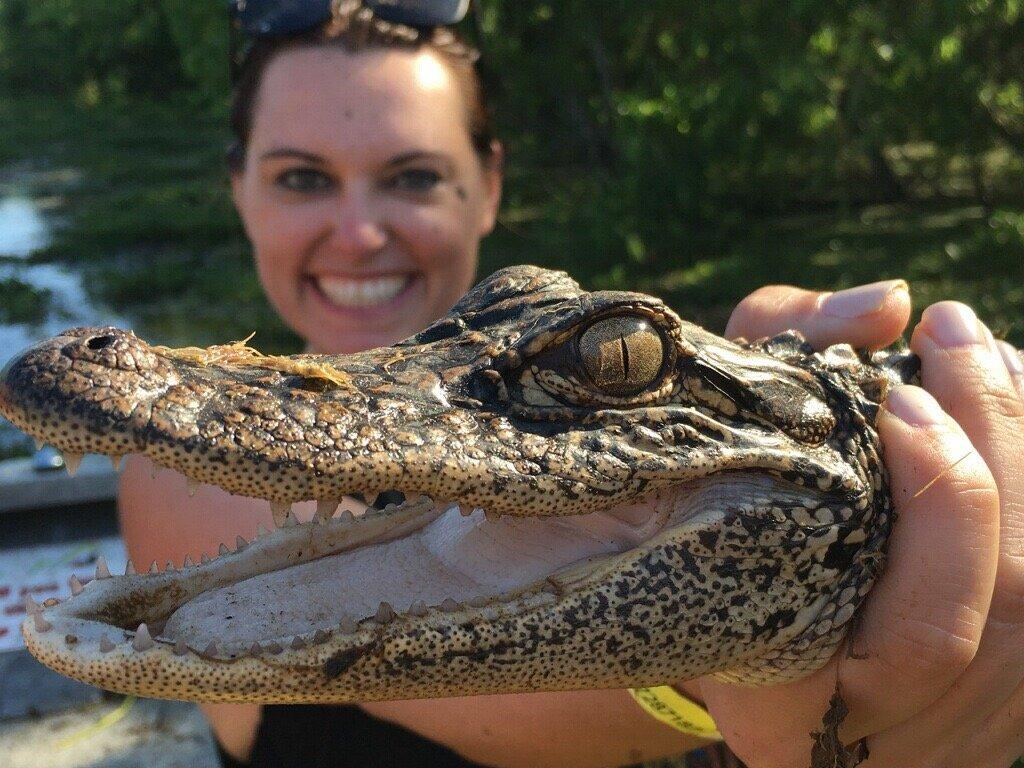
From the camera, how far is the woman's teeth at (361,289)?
317 cm

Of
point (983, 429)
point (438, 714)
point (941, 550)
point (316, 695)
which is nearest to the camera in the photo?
point (316, 695)

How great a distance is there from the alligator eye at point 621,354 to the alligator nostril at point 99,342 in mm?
745

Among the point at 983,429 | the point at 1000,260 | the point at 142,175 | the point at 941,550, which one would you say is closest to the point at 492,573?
the point at 941,550

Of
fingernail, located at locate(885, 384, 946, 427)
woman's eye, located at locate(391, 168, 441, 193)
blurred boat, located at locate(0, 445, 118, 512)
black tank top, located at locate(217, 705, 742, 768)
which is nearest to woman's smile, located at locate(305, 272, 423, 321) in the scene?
woman's eye, located at locate(391, 168, 441, 193)

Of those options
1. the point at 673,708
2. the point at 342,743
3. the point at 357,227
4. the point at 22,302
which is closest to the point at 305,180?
the point at 357,227

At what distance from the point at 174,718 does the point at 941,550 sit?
3059 millimetres

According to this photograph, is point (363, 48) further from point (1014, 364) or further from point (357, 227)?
point (1014, 364)

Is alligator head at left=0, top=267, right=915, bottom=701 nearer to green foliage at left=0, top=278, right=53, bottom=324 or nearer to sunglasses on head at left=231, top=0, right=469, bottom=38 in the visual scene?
sunglasses on head at left=231, top=0, right=469, bottom=38

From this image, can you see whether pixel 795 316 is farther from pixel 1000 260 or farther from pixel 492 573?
pixel 1000 260

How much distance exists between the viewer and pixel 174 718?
3.72 metres

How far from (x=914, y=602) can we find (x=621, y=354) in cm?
67

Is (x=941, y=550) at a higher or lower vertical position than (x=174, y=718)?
higher

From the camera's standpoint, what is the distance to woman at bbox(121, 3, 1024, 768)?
5.60ft

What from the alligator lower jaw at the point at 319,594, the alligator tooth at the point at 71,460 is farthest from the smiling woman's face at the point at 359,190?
the alligator tooth at the point at 71,460
